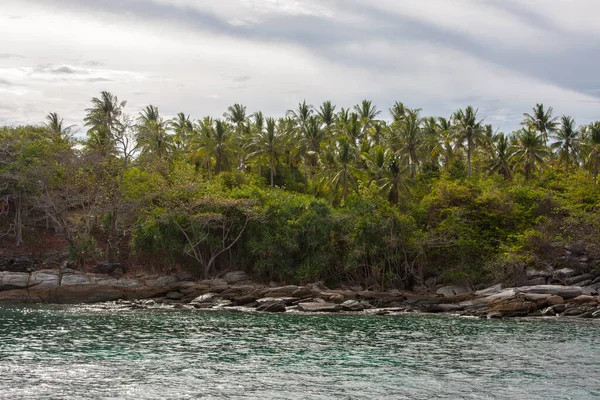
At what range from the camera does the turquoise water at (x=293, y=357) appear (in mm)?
18500

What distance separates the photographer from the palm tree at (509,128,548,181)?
72.8 meters

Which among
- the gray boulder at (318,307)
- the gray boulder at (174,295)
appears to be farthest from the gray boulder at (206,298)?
the gray boulder at (318,307)

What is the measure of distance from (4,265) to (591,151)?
6154cm

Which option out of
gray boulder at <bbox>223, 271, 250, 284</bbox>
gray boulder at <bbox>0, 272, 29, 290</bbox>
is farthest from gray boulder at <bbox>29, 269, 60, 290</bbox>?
gray boulder at <bbox>223, 271, 250, 284</bbox>

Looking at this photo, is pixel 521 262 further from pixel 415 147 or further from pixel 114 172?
pixel 114 172

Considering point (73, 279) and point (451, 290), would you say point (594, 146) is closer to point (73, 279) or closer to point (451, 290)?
point (451, 290)

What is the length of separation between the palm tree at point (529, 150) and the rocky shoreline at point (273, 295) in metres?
29.6

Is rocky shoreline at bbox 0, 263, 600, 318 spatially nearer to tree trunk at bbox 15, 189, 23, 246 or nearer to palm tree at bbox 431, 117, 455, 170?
tree trunk at bbox 15, 189, 23, 246

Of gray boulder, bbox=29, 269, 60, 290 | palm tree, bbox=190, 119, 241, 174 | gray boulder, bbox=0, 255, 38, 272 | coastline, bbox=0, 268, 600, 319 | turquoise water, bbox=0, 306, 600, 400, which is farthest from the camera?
palm tree, bbox=190, 119, 241, 174

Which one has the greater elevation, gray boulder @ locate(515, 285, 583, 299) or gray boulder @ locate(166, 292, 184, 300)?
gray boulder @ locate(515, 285, 583, 299)

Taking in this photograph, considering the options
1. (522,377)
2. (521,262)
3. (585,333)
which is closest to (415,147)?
(521,262)

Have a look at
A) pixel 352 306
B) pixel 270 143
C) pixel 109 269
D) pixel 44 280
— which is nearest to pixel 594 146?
pixel 270 143

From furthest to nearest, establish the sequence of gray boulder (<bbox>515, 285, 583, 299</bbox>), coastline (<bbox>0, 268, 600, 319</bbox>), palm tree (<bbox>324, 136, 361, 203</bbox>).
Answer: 1. palm tree (<bbox>324, 136, 361, 203</bbox>)
2. gray boulder (<bbox>515, 285, 583, 299</bbox>)
3. coastline (<bbox>0, 268, 600, 319</bbox>)

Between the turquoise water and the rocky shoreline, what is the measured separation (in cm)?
459
